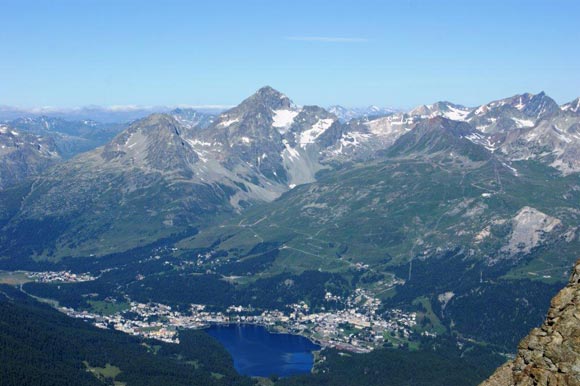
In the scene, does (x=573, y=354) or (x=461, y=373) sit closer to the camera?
(x=573, y=354)

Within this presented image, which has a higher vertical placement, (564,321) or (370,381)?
(564,321)

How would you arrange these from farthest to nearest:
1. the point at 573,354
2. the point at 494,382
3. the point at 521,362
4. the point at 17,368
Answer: the point at 17,368
the point at 494,382
the point at 521,362
the point at 573,354

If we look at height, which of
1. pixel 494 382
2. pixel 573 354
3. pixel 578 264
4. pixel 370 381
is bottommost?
pixel 370 381

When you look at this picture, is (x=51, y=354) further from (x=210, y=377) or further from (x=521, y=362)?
(x=521, y=362)

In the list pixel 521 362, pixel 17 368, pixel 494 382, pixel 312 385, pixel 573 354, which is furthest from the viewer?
pixel 312 385

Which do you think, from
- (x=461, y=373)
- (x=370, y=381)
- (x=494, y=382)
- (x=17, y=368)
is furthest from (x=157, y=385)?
(x=494, y=382)

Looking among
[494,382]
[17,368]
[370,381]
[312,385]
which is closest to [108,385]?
[17,368]
